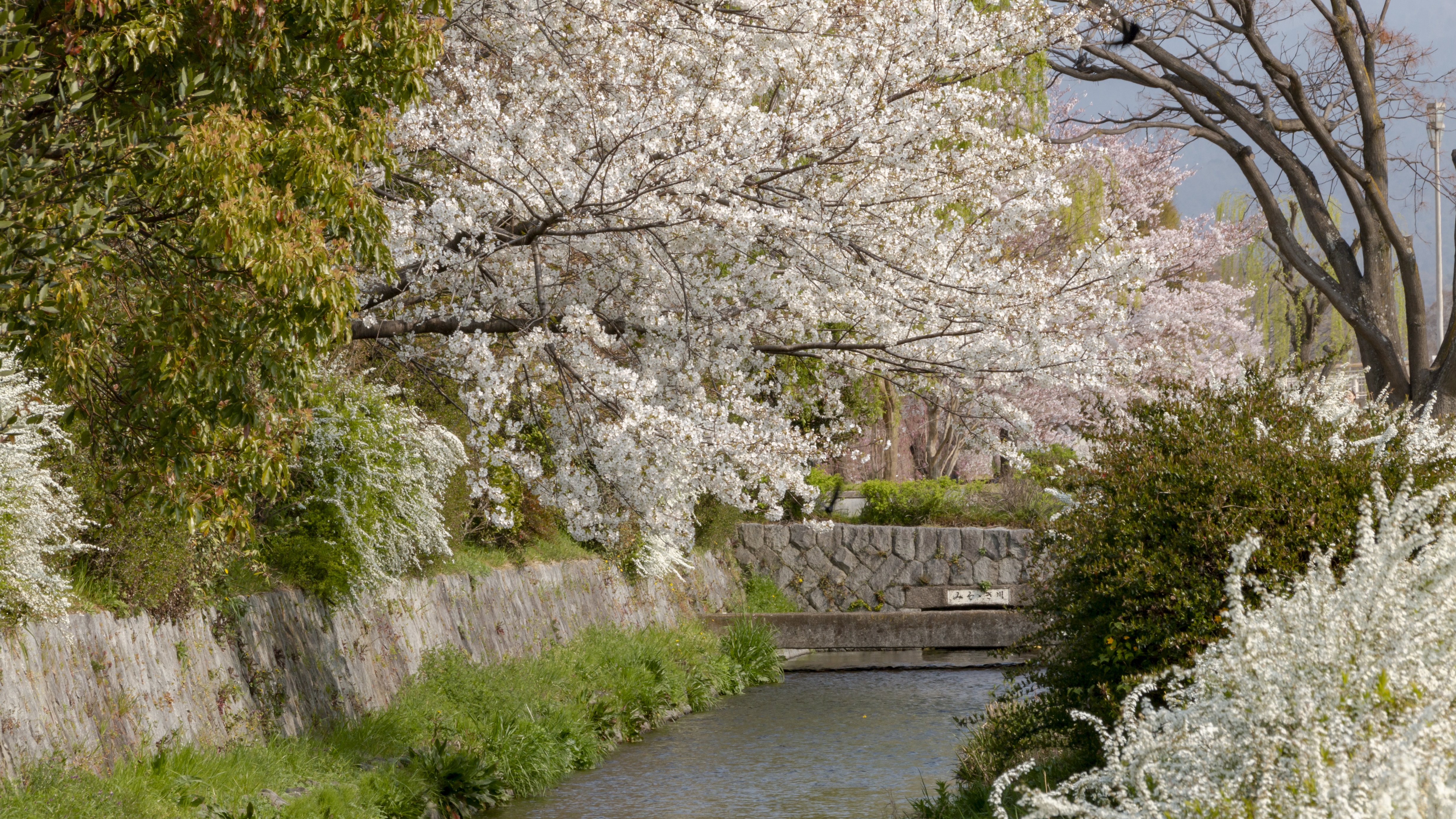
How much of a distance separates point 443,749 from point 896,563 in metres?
11.6

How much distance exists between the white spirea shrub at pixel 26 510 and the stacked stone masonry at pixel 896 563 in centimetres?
1395

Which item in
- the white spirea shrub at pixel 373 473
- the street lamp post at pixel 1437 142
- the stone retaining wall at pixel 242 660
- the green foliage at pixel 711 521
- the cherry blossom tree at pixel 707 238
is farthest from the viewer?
the green foliage at pixel 711 521

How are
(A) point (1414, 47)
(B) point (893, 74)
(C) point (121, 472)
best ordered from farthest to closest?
(A) point (1414, 47), (B) point (893, 74), (C) point (121, 472)

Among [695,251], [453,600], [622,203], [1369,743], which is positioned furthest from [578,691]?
[1369,743]

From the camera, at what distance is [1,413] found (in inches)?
211

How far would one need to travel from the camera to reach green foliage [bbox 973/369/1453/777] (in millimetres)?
5512

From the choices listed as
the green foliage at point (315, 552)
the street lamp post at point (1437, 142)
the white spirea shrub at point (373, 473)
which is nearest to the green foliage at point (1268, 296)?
the street lamp post at point (1437, 142)

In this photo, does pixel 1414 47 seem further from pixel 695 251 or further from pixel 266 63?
pixel 266 63

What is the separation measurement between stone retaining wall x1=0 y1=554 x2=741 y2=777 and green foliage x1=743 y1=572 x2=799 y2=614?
606 centimetres

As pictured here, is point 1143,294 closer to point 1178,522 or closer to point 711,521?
point 711,521

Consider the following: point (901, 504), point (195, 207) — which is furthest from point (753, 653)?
point (195, 207)

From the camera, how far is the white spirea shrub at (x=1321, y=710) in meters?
3.08

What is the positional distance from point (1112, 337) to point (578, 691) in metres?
5.74

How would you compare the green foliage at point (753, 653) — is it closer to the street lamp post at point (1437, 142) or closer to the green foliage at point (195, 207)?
the street lamp post at point (1437, 142)
